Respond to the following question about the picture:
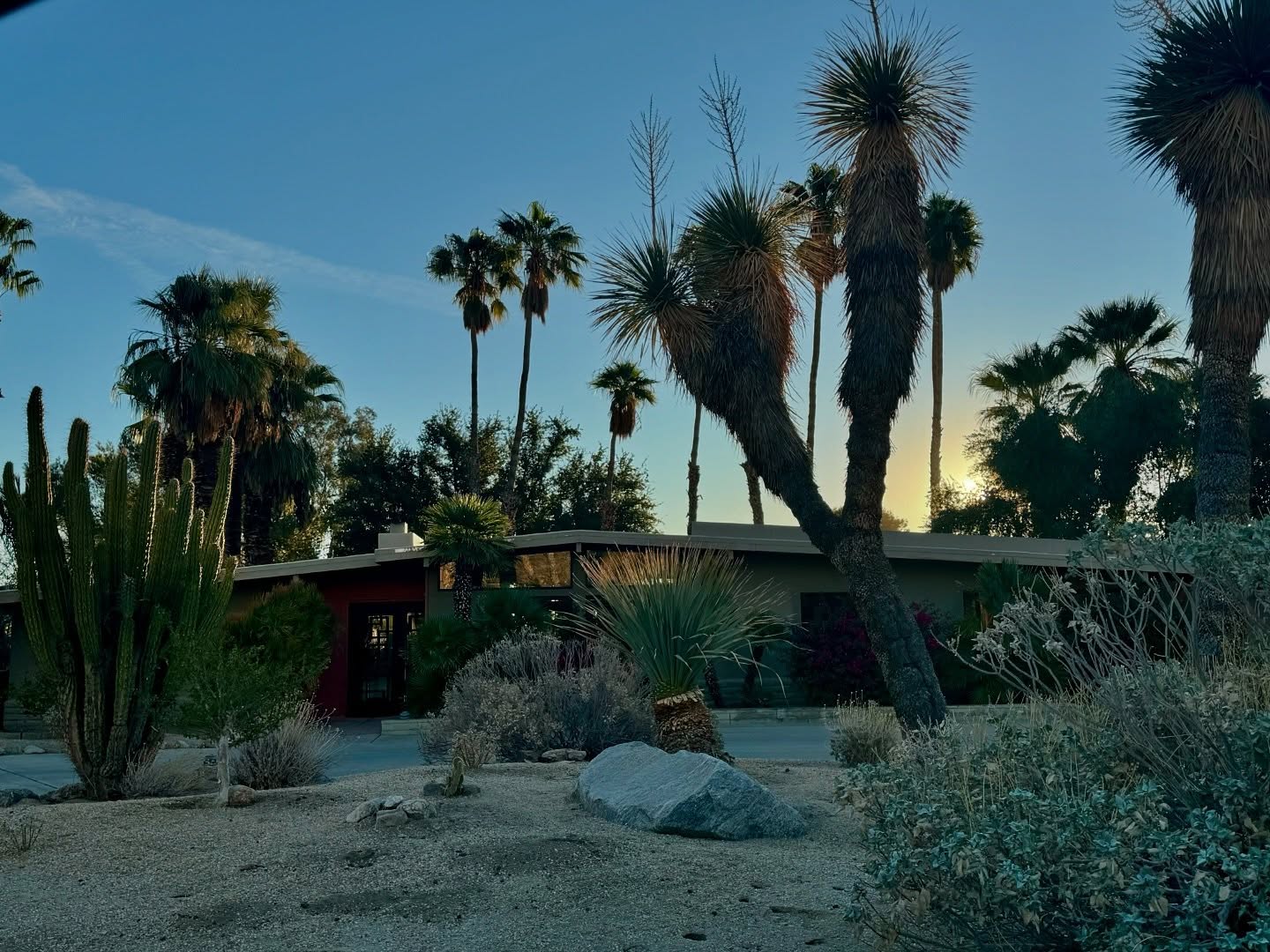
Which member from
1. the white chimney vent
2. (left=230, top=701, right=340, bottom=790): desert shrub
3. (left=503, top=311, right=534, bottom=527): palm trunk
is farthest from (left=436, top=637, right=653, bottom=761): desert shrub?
(left=503, top=311, right=534, bottom=527): palm trunk

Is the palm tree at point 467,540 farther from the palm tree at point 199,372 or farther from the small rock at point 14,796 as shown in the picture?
the small rock at point 14,796

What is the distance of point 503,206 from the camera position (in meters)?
37.8

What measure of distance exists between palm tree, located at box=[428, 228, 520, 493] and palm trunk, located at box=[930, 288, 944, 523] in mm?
14619

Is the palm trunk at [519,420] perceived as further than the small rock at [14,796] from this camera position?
Yes

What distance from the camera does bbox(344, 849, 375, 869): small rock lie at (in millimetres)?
6844

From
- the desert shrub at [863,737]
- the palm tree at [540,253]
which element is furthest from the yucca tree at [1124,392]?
the desert shrub at [863,737]

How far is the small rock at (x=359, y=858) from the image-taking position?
269 inches

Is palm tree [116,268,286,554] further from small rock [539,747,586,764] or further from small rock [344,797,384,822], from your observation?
small rock [344,797,384,822]

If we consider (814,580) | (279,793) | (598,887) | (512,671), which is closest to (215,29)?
(598,887)

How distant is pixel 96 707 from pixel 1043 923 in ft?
27.3

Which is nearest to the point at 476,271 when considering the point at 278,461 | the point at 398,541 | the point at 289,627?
the point at 278,461

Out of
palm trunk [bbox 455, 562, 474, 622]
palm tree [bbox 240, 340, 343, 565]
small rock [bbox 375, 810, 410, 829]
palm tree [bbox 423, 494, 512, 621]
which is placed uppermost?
palm tree [bbox 240, 340, 343, 565]

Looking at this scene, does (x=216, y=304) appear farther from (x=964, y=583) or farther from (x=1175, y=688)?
(x=1175, y=688)

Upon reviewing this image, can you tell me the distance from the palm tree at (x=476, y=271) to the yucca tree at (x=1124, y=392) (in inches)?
665
